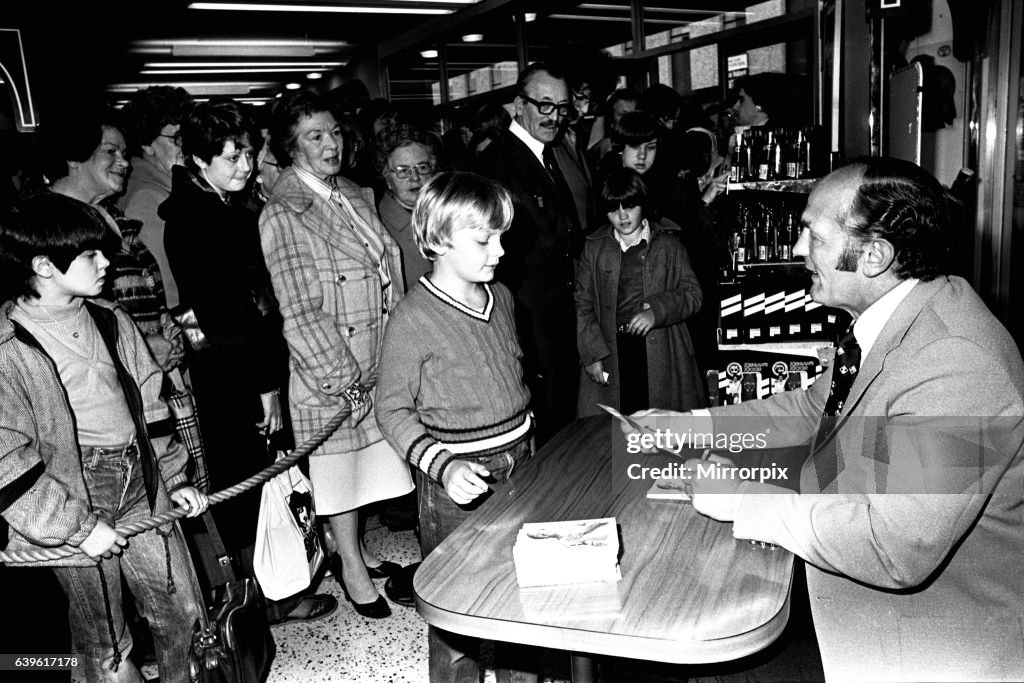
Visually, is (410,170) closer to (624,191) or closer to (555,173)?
(555,173)

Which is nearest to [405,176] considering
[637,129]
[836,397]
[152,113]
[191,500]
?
[152,113]

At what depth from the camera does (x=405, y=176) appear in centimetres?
303

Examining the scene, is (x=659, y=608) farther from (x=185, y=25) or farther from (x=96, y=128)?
(x=185, y=25)

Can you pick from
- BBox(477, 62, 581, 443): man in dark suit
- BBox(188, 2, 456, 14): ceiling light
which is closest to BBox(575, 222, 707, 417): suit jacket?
BBox(477, 62, 581, 443): man in dark suit

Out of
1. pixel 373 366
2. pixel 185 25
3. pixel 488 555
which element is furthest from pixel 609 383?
pixel 185 25

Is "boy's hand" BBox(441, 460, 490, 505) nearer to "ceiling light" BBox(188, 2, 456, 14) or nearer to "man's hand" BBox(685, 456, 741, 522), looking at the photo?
"man's hand" BBox(685, 456, 741, 522)

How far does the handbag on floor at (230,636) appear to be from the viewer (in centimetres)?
199

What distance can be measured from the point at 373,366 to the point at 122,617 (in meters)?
1.10

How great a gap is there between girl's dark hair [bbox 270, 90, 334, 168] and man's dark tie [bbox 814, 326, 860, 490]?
6.36 ft

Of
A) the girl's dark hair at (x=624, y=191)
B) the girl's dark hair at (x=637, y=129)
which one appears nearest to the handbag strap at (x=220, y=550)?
the girl's dark hair at (x=624, y=191)

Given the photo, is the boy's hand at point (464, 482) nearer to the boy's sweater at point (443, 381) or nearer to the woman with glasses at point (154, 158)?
the boy's sweater at point (443, 381)

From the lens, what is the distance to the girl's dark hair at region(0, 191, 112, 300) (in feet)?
6.36

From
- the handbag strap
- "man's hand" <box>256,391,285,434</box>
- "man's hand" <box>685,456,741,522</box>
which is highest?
"man's hand" <box>685,456,741,522</box>

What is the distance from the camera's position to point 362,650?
104 inches
